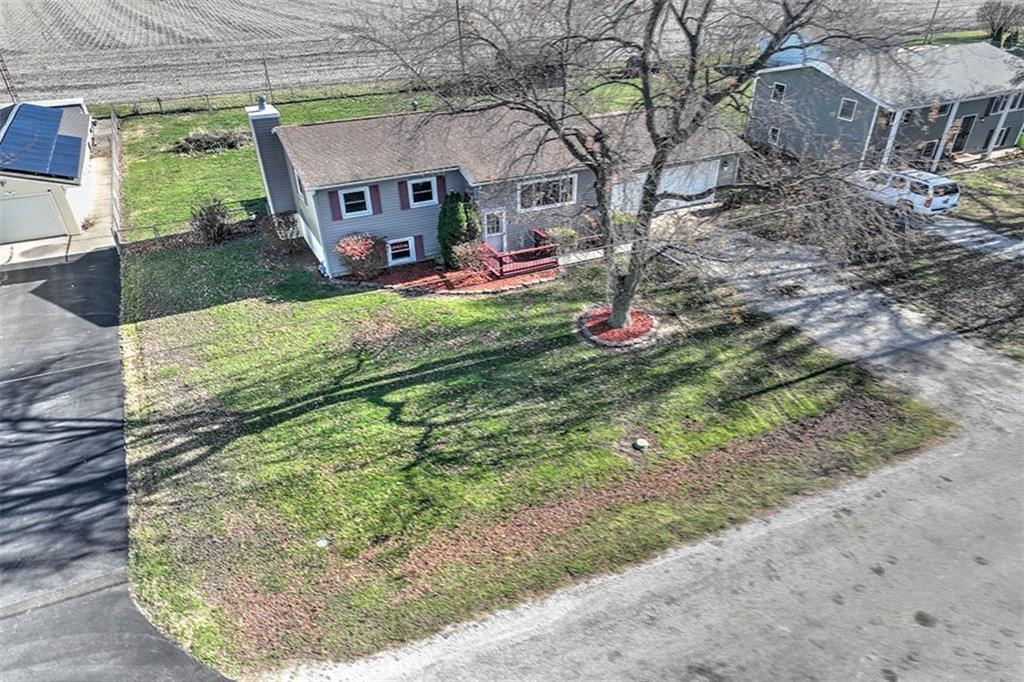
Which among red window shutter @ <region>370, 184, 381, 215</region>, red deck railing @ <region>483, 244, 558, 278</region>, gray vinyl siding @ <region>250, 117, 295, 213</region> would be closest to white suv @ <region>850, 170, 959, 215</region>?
red deck railing @ <region>483, 244, 558, 278</region>

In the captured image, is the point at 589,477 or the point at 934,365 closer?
the point at 589,477

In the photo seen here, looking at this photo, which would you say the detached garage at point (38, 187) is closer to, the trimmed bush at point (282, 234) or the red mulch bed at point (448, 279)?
the trimmed bush at point (282, 234)

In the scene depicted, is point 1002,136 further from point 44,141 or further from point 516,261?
point 44,141

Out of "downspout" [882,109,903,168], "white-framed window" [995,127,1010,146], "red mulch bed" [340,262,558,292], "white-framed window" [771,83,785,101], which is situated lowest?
"red mulch bed" [340,262,558,292]

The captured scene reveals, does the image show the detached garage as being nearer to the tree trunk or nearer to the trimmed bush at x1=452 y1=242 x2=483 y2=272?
the trimmed bush at x1=452 y1=242 x2=483 y2=272

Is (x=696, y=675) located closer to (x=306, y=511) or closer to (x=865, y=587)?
(x=865, y=587)

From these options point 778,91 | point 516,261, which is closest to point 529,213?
point 516,261

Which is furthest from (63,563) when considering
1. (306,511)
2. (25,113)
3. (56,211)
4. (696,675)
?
(25,113)
